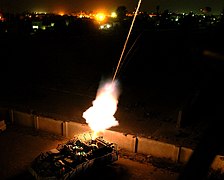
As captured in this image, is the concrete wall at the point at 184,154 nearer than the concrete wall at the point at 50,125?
Yes

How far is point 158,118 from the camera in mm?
18344

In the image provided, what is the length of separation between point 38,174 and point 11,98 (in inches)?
519

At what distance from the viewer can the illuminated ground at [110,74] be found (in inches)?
697

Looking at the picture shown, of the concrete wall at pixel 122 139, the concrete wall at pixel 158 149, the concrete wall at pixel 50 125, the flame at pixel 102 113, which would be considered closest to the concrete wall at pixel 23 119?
the concrete wall at pixel 122 139

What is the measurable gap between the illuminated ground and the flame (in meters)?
0.52

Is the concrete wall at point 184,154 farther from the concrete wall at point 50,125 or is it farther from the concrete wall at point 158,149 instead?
the concrete wall at point 50,125

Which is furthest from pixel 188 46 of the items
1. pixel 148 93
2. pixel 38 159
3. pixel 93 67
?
pixel 38 159

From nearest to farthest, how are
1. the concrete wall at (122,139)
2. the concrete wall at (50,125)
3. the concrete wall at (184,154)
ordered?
the concrete wall at (184,154)
the concrete wall at (122,139)
the concrete wall at (50,125)

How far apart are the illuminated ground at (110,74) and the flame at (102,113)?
1.72 ft

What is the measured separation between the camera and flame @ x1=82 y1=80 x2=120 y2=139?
14.9 metres

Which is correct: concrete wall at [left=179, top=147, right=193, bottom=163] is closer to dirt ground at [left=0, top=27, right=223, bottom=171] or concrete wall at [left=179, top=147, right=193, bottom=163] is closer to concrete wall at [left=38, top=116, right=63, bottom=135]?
dirt ground at [left=0, top=27, right=223, bottom=171]

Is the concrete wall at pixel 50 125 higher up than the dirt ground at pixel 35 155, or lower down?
higher up

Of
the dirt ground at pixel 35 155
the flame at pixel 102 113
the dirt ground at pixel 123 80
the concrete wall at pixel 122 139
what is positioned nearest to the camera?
the dirt ground at pixel 35 155

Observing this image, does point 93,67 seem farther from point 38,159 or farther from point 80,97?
point 38,159
